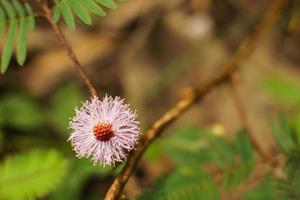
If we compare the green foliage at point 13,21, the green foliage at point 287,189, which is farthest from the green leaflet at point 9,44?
the green foliage at point 287,189

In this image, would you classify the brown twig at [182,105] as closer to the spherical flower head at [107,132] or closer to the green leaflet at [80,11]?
the spherical flower head at [107,132]

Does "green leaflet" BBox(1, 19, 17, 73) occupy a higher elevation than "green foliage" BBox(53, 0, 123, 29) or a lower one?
higher

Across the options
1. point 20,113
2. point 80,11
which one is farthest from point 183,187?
point 20,113

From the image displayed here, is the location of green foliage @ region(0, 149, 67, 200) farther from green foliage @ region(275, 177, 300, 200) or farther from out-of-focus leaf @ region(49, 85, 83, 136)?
green foliage @ region(275, 177, 300, 200)

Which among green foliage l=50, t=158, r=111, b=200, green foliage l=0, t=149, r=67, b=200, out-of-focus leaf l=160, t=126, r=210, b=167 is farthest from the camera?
out-of-focus leaf l=160, t=126, r=210, b=167

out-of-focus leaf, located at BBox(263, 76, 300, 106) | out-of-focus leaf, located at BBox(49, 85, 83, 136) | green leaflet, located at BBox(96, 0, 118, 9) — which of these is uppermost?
out-of-focus leaf, located at BBox(49, 85, 83, 136)

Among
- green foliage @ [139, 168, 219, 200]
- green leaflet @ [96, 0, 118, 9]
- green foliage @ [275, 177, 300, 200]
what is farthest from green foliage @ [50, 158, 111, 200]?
green leaflet @ [96, 0, 118, 9]

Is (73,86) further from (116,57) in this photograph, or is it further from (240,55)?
(240,55)
